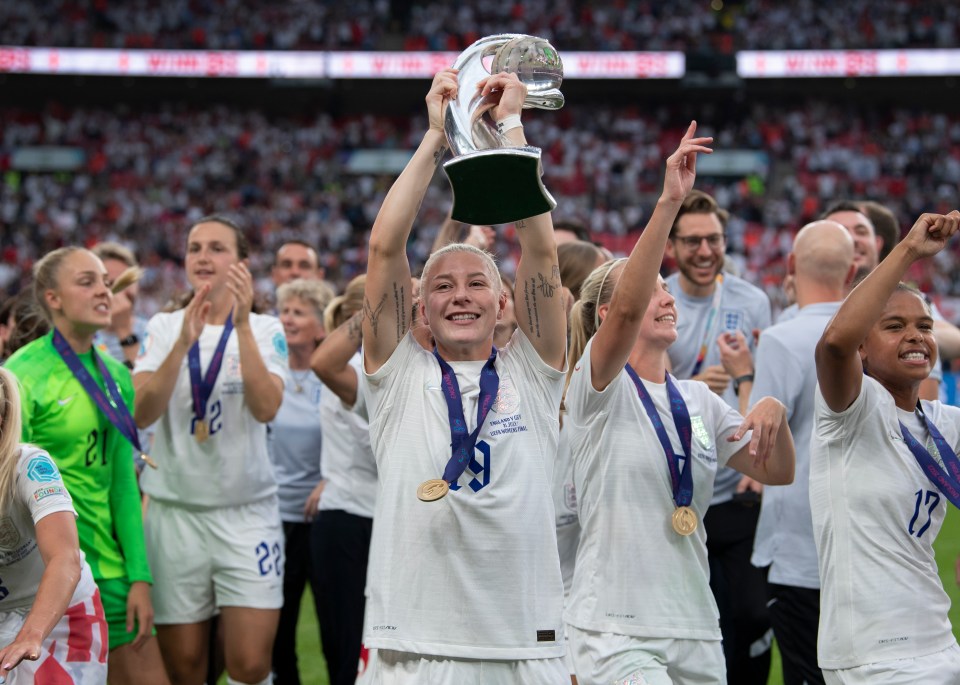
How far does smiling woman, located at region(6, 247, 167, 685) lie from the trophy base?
7.85ft

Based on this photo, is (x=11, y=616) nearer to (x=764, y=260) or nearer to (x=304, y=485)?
(x=304, y=485)

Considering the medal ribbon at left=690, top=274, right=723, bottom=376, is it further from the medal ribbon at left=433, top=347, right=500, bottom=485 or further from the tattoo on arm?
the medal ribbon at left=433, top=347, right=500, bottom=485

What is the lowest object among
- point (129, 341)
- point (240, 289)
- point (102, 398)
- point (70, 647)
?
point (70, 647)

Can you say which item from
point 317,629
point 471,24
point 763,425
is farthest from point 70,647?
point 471,24

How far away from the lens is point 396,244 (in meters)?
3.36

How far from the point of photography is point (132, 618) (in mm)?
4812

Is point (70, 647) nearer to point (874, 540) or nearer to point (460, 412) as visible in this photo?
point (460, 412)

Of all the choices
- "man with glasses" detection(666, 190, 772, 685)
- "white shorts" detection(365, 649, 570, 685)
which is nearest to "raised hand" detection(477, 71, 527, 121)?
"white shorts" detection(365, 649, 570, 685)

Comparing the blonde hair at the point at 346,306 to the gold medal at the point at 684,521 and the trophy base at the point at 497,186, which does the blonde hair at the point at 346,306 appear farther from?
the trophy base at the point at 497,186

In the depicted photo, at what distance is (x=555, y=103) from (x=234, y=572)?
286 centimetres

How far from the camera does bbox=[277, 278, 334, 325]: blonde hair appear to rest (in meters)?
6.25

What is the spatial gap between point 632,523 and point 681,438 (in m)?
0.34

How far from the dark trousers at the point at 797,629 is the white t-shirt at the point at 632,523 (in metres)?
0.98

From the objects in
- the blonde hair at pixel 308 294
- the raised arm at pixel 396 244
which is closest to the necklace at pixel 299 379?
the blonde hair at pixel 308 294
